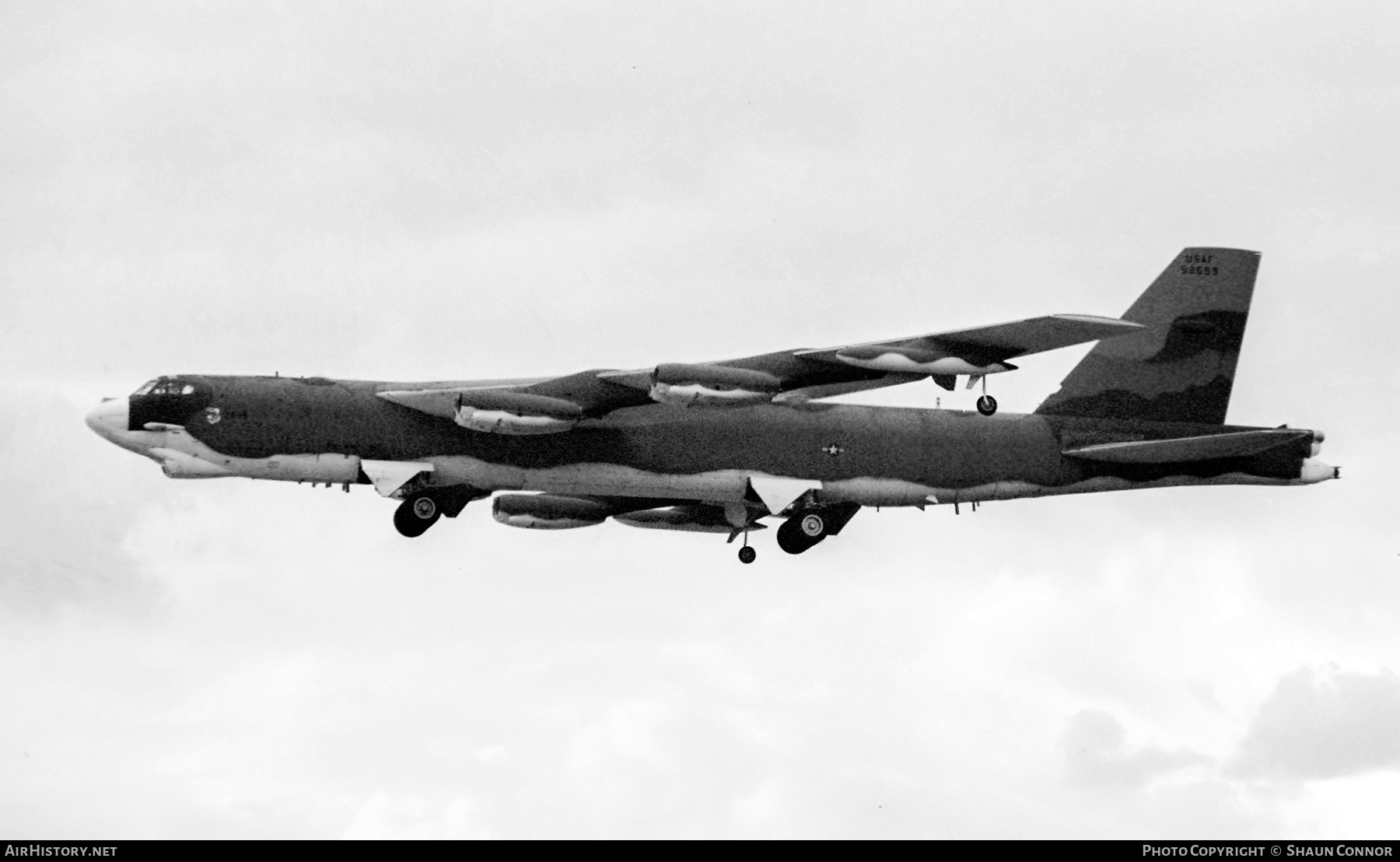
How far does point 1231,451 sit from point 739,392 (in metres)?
13.7

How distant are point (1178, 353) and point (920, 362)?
10946 mm

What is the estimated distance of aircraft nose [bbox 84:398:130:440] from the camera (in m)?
57.6

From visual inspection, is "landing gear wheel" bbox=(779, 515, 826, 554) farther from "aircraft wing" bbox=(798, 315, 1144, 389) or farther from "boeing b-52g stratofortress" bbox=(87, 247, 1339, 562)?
"aircraft wing" bbox=(798, 315, 1144, 389)

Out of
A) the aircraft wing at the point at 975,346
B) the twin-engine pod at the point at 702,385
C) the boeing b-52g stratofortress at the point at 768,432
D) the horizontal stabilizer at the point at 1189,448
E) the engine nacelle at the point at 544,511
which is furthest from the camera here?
the engine nacelle at the point at 544,511

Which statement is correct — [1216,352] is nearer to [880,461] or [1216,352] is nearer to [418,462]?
[880,461]

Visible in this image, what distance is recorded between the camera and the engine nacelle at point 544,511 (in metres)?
65.3

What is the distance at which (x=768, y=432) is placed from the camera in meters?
60.7

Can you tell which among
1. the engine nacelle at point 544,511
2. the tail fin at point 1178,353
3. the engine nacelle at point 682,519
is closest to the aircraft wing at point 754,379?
the engine nacelle at point 544,511

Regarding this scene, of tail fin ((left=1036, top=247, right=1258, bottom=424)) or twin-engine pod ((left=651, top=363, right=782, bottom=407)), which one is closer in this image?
twin-engine pod ((left=651, top=363, right=782, bottom=407))

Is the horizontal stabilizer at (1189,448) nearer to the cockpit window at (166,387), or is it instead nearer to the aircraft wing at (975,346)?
the aircraft wing at (975,346)

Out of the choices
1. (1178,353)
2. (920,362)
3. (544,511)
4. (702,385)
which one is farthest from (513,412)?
(1178,353)

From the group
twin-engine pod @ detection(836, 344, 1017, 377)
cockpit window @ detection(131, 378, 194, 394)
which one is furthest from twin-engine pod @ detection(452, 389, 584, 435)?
twin-engine pod @ detection(836, 344, 1017, 377)

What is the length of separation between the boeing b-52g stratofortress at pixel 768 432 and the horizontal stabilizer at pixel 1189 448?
0.18 ft

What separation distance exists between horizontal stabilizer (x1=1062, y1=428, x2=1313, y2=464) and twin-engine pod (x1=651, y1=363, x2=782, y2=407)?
10.4m
